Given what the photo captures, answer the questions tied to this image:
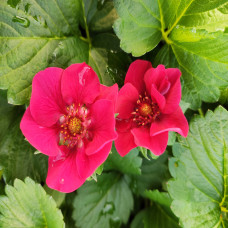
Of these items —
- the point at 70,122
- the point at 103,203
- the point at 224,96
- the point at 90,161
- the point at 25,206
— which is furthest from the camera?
the point at 103,203

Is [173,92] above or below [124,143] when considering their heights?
above

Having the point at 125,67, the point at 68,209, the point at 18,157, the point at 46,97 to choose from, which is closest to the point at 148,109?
the point at 125,67

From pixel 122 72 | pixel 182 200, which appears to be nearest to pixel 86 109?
pixel 122 72

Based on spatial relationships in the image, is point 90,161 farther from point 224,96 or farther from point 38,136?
point 224,96

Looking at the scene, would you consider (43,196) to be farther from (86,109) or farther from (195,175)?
(195,175)

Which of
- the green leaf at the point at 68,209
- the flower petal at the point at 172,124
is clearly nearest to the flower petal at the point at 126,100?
the flower petal at the point at 172,124

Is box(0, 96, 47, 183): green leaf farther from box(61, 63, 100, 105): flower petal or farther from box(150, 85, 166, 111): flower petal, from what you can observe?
box(150, 85, 166, 111): flower petal

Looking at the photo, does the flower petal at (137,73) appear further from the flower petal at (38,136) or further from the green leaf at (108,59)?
the flower petal at (38,136)
